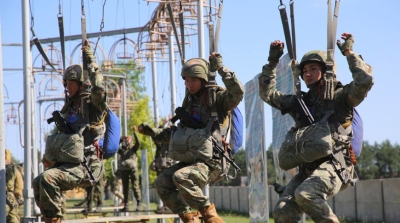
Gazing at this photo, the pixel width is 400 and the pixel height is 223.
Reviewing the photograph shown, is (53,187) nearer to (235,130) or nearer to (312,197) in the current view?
(235,130)

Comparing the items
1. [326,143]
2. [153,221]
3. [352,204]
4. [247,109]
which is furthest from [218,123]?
[153,221]

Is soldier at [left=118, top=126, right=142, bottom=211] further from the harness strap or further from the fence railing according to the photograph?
the harness strap

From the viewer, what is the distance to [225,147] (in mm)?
10523

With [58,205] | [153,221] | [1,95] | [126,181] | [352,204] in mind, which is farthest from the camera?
[126,181]

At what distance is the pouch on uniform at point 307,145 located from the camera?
8.76 m

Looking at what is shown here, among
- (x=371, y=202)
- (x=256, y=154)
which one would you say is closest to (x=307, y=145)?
(x=256, y=154)

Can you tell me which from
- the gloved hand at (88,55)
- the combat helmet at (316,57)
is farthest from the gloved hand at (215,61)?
the gloved hand at (88,55)

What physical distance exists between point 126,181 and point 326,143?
60.3 ft

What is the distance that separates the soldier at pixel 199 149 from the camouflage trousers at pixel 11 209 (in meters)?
9.57

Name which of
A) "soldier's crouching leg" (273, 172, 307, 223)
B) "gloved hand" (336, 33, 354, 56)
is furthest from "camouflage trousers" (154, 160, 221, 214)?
"gloved hand" (336, 33, 354, 56)

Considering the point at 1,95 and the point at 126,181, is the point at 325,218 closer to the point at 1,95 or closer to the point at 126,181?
the point at 1,95

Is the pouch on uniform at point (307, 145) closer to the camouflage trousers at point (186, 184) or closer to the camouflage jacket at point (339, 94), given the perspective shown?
the camouflage jacket at point (339, 94)

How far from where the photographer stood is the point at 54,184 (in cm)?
1114

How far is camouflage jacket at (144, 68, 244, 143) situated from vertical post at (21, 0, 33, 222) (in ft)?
17.1
